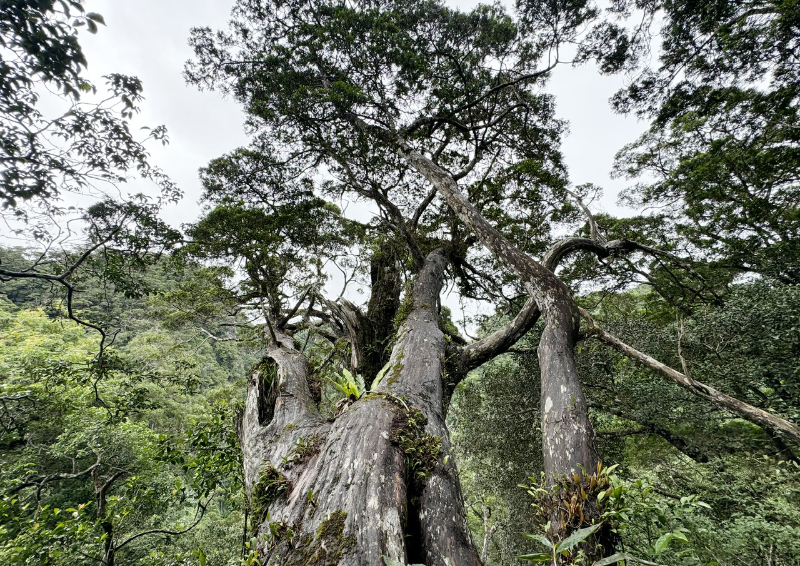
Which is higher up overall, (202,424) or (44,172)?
(44,172)

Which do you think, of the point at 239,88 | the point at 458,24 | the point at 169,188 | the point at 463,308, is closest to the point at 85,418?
the point at 169,188

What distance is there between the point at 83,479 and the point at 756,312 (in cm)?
1945

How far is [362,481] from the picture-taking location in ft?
6.47

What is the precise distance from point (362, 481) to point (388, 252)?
19.5ft

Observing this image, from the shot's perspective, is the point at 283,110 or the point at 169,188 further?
the point at 283,110

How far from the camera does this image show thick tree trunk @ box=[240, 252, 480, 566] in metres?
1.66

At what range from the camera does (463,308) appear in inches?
321

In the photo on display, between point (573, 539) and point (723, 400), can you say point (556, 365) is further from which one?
point (573, 539)

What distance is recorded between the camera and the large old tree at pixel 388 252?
207 centimetres

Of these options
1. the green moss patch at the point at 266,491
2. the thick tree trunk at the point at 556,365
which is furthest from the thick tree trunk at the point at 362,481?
the thick tree trunk at the point at 556,365

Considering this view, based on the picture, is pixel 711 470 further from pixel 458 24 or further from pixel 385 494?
pixel 458 24

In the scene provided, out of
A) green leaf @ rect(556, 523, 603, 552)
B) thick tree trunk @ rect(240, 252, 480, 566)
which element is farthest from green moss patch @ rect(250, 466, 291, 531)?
green leaf @ rect(556, 523, 603, 552)

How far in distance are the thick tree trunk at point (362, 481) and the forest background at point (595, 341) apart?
9.4 inches

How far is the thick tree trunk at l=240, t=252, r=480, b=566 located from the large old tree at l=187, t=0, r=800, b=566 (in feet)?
0.05
